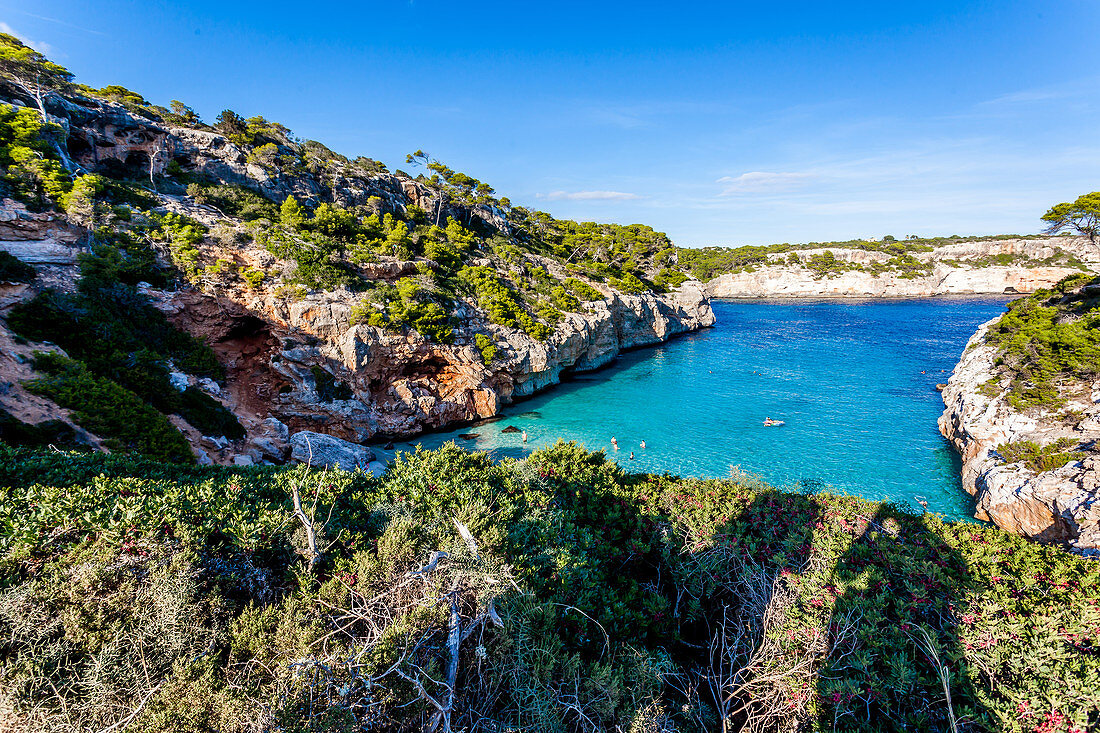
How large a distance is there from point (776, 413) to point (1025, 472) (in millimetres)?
9657

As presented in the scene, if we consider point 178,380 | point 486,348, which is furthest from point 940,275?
point 178,380

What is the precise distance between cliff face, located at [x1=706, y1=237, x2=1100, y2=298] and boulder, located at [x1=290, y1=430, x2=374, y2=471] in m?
79.2

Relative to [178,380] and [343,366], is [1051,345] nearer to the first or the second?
[343,366]

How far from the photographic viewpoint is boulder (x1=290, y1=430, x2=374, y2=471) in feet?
46.5

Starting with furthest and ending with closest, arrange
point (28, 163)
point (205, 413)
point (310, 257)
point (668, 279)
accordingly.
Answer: point (668, 279)
point (310, 257)
point (28, 163)
point (205, 413)

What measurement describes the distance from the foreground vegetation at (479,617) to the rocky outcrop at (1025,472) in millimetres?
6761

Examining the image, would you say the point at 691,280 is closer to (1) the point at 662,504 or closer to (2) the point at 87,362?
(1) the point at 662,504

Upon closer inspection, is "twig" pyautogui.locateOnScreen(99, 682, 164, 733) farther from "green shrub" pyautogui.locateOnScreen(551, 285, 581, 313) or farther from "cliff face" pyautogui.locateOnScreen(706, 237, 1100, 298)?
"cliff face" pyautogui.locateOnScreen(706, 237, 1100, 298)

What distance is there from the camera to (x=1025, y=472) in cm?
1213

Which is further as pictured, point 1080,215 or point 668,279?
point 668,279

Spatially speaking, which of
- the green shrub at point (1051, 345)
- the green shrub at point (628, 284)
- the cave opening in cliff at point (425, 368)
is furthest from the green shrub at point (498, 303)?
the green shrub at point (1051, 345)

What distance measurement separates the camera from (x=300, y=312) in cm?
1855

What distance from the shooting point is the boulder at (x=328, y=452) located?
1417 centimetres

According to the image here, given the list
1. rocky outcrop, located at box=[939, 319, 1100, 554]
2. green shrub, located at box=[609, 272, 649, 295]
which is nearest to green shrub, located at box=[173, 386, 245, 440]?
rocky outcrop, located at box=[939, 319, 1100, 554]
